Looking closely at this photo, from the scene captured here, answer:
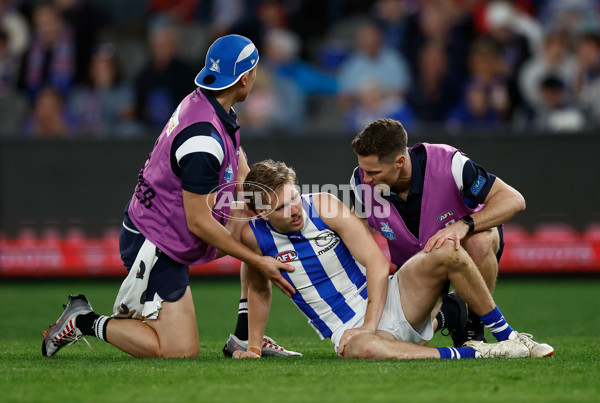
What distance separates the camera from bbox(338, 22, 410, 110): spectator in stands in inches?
456

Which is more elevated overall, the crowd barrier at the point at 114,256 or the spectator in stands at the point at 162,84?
the spectator in stands at the point at 162,84

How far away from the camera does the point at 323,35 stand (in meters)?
13.2

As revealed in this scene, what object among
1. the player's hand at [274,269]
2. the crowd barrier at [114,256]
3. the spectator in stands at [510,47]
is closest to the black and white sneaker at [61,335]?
the player's hand at [274,269]

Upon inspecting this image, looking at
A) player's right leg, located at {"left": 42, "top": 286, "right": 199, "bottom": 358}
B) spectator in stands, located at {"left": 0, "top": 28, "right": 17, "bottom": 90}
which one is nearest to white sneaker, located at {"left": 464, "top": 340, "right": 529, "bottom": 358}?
player's right leg, located at {"left": 42, "top": 286, "right": 199, "bottom": 358}

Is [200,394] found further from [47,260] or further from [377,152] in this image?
[47,260]

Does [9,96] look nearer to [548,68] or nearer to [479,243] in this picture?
[548,68]

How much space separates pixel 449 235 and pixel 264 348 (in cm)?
138

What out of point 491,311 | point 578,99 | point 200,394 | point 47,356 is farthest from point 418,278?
point 578,99

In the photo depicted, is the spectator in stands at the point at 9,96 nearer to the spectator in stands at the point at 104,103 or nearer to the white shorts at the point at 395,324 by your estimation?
the spectator in stands at the point at 104,103

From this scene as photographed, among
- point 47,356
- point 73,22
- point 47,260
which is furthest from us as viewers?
point 73,22

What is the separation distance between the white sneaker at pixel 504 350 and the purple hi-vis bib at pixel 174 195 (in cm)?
180

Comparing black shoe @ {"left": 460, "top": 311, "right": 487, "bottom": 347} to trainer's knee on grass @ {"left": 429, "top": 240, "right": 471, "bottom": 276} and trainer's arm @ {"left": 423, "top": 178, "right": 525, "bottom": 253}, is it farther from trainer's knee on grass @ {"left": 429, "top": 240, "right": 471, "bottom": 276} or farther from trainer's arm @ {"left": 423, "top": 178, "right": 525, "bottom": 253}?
trainer's knee on grass @ {"left": 429, "top": 240, "right": 471, "bottom": 276}

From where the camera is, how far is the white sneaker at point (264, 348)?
5551 millimetres

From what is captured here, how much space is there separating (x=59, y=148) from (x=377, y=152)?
6.49 m
